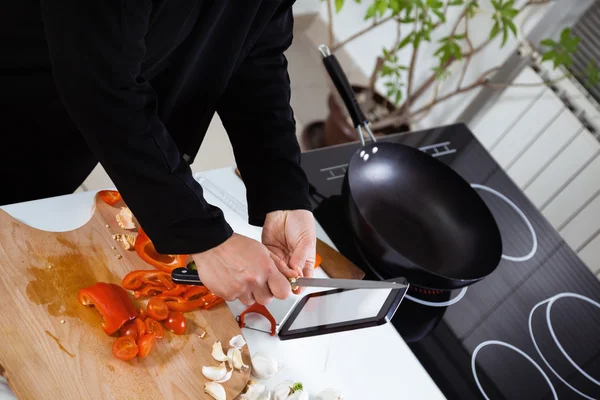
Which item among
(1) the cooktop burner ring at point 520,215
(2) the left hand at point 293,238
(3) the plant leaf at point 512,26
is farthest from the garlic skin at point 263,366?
(3) the plant leaf at point 512,26

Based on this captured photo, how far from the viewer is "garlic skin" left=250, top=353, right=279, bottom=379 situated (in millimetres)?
962

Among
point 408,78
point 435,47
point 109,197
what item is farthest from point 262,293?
point 435,47

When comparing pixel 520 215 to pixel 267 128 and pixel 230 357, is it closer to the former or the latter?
pixel 267 128

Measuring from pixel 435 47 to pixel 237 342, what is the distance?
194cm

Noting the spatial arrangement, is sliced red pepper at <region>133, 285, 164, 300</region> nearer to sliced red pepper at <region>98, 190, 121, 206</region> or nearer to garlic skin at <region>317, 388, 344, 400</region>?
sliced red pepper at <region>98, 190, 121, 206</region>

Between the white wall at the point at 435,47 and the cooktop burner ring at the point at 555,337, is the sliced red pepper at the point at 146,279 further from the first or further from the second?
the white wall at the point at 435,47

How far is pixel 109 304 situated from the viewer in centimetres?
90

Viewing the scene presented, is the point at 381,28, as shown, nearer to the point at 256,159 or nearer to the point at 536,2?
the point at 536,2

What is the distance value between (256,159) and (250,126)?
62 mm

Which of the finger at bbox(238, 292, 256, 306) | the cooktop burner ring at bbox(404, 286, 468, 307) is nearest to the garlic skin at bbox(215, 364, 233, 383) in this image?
the finger at bbox(238, 292, 256, 306)

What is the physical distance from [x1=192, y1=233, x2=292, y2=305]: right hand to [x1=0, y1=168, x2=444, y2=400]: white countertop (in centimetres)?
18

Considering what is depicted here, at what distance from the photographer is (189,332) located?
965mm

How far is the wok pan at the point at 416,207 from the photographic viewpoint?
4.14ft

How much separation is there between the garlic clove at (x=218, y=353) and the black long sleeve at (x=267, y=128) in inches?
10.0
